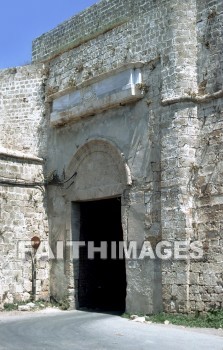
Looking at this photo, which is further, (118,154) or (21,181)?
(21,181)

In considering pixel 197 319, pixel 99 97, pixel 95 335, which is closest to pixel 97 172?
pixel 99 97

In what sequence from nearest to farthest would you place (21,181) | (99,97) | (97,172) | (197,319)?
(197,319) → (99,97) → (97,172) → (21,181)

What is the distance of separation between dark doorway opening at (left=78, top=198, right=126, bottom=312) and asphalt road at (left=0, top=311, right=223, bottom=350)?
7.47ft

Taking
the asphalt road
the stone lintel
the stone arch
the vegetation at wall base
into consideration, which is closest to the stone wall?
the stone lintel

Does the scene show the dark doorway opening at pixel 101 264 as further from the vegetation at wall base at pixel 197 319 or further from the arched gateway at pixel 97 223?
the vegetation at wall base at pixel 197 319

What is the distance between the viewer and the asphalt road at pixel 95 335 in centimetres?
737

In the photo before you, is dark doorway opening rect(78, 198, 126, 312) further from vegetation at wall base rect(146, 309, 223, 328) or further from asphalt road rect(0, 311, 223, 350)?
vegetation at wall base rect(146, 309, 223, 328)

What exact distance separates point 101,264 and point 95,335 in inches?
221

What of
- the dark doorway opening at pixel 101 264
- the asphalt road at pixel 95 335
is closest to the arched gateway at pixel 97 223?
the dark doorway opening at pixel 101 264

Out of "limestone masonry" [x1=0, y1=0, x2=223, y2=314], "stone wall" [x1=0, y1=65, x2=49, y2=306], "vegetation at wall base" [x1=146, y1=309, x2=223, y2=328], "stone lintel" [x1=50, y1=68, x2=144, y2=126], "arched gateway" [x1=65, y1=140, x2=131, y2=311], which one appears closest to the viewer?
"vegetation at wall base" [x1=146, y1=309, x2=223, y2=328]

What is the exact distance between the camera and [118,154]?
460 inches

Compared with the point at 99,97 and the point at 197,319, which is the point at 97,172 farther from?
the point at 197,319

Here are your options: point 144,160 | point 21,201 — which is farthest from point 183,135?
point 21,201

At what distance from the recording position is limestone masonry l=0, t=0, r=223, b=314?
10.2 meters
